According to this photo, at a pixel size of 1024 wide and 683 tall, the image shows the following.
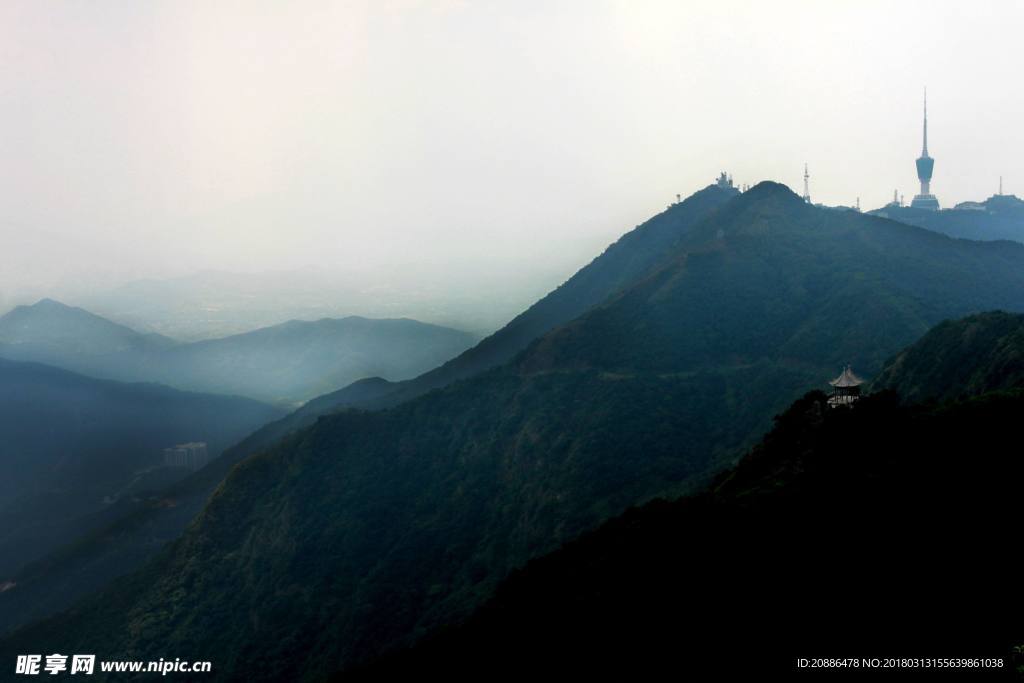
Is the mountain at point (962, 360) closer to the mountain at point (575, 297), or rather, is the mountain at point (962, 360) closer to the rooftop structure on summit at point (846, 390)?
the rooftop structure on summit at point (846, 390)

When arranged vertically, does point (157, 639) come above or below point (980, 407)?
below

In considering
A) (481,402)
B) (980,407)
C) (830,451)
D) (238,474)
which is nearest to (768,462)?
(830,451)

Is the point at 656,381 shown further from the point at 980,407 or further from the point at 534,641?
the point at 534,641

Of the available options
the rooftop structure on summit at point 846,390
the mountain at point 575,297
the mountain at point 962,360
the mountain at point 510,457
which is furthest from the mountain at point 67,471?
the mountain at point 962,360

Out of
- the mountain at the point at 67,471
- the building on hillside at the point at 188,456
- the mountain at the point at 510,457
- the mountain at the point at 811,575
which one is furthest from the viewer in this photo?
the building on hillside at the point at 188,456

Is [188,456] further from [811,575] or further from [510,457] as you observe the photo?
[811,575]

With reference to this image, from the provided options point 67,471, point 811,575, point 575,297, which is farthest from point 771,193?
point 67,471
